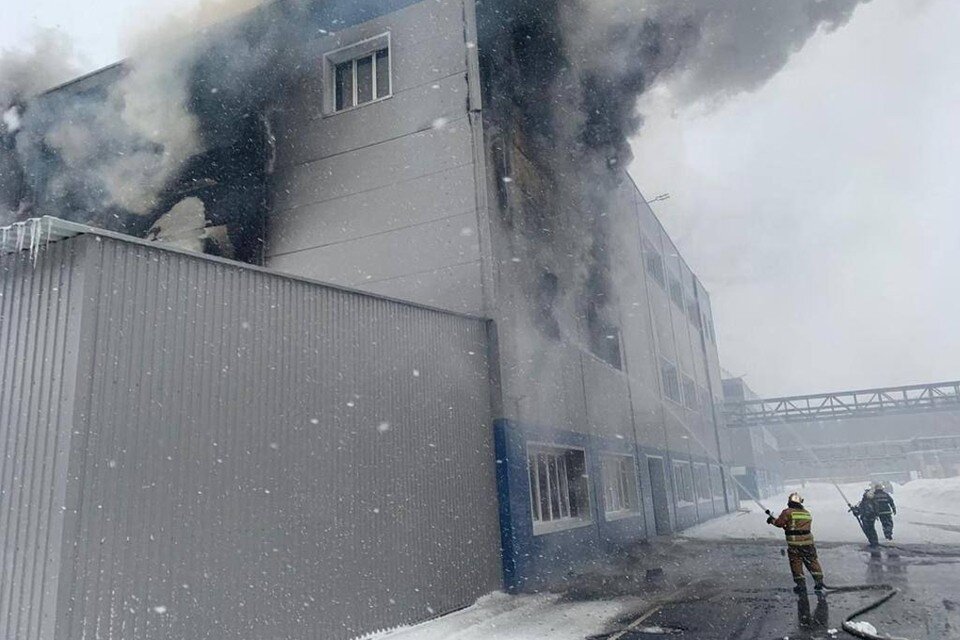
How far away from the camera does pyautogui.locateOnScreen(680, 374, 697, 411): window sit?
80.5 ft

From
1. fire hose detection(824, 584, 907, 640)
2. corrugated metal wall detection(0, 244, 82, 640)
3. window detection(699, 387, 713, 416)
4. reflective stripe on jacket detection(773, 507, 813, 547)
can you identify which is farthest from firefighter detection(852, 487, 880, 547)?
corrugated metal wall detection(0, 244, 82, 640)

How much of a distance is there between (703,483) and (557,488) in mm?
14021

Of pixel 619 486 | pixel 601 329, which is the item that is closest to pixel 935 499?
pixel 619 486

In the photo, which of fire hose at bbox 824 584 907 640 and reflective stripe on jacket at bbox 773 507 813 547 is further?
reflective stripe on jacket at bbox 773 507 813 547

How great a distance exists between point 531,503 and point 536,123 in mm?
7672

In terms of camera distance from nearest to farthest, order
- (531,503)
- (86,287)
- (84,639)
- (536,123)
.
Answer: (84,639) < (86,287) < (531,503) < (536,123)

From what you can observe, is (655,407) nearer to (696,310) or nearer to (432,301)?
(432,301)

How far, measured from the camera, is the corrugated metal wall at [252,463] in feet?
17.2

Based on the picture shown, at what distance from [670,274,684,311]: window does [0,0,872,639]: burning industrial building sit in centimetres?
502

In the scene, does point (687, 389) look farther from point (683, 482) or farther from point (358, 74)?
point (358, 74)

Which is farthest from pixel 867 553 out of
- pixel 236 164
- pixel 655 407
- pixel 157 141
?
pixel 157 141

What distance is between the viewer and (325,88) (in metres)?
12.6

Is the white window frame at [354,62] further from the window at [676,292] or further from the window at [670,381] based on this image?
the window at [676,292]

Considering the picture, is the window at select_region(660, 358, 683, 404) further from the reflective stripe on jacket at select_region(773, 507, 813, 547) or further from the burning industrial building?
the reflective stripe on jacket at select_region(773, 507, 813, 547)
